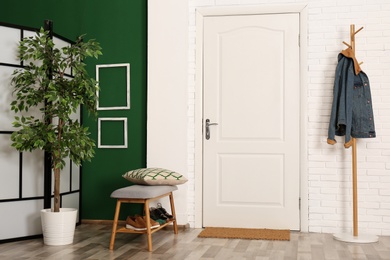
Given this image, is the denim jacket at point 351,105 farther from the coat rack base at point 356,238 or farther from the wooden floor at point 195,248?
the wooden floor at point 195,248

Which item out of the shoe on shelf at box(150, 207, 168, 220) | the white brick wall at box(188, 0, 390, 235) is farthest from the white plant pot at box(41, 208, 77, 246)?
the white brick wall at box(188, 0, 390, 235)

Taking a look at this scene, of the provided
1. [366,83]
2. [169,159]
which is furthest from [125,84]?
[366,83]

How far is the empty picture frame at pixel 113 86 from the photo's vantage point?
5.32 meters

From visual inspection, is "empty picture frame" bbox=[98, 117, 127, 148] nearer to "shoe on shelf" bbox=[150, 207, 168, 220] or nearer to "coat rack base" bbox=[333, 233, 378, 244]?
"shoe on shelf" bbox=[150, 207, 168, 220]

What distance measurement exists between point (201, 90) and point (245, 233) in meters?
1.44

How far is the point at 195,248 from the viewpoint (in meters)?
4.14

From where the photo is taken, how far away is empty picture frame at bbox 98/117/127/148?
17.4 ft

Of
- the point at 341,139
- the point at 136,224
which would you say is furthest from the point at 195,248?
the point at 341,139

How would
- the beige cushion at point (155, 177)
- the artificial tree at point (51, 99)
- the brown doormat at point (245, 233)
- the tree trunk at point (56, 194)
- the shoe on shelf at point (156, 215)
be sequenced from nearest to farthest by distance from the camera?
1. the artificial tree at point (51, 99)
2. the tree trunk at point (56, 194)
3. the beige cushion at point (155, 177)
4. the brown doormat at point (245, 233)
5. the shoe on shelf at point (156, 215)

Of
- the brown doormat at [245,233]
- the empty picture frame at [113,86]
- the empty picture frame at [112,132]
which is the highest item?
the empty picture frame at [113,86]

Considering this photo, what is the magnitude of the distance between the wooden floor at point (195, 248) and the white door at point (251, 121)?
1.45ft

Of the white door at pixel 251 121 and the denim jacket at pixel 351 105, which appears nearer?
the denim jacket at pixel 351 105

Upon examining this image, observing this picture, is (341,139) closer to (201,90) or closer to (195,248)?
(201,90)

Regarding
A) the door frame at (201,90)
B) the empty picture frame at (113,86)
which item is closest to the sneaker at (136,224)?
the door frame at (201,90)
